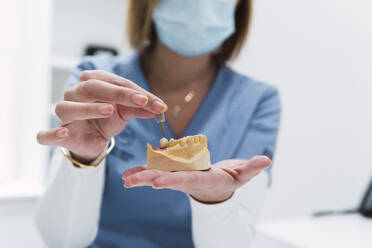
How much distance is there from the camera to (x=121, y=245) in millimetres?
695

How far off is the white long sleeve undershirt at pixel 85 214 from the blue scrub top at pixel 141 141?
43mm

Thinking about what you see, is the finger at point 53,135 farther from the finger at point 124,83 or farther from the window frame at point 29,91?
the window frame at point 29,91

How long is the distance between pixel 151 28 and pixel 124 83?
1.47 ft

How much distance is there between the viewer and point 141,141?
574 millimetres

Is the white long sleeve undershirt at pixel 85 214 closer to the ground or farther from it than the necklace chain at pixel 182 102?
closer to the ground

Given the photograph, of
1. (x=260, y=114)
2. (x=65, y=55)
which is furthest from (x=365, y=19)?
(x=65, y=55)

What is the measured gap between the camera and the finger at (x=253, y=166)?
0.39 metres

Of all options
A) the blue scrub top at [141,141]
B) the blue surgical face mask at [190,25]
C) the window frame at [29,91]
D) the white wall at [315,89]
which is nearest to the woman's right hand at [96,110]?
the blue scrub top at [141,141]

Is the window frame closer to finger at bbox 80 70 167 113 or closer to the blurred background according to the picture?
the blurred background

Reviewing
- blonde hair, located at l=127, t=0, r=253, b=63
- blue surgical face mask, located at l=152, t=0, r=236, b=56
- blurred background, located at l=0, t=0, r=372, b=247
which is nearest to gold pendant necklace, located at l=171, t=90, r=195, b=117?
blue surgical face mask, located at l=152, t=0, r=236, b=56

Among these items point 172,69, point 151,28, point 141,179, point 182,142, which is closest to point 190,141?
point 182,142

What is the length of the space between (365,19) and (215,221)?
1129mm

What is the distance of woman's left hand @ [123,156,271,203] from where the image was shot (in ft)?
1.19

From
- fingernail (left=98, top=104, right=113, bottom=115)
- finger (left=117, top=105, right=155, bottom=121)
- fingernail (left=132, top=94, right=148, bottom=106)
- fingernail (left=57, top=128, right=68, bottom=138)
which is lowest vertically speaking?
fingernail (left=57, top=128, right=68, bottom=138)
